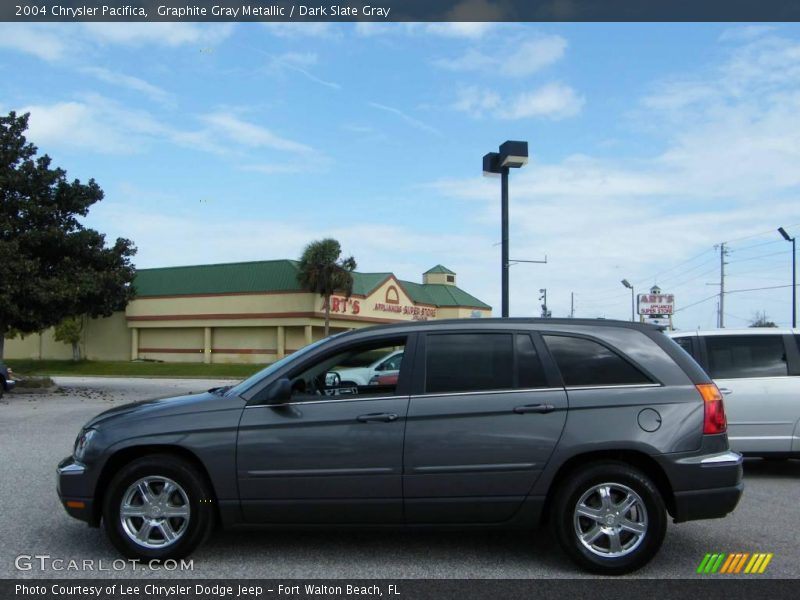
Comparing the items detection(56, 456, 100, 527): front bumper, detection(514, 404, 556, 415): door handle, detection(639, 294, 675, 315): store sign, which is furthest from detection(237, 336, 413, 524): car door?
detection(639, 294, 675, 315): store sign

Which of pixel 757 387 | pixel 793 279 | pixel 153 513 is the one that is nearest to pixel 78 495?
pixel 153 513

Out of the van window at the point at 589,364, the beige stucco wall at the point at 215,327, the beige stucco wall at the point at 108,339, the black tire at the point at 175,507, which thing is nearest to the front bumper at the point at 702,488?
the van window at the point at 589,364

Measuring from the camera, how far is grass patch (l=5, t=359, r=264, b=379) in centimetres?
4449

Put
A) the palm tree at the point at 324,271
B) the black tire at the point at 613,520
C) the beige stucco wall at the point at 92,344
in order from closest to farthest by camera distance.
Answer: the black tire at the point at 613,520 < the palm tree at the point at 324,271 < the beige stucco wall at the point at 92,344

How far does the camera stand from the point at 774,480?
28.9ft

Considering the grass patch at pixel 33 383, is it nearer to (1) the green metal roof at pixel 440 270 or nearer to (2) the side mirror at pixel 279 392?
(2) the side mirror at pixel 279 392

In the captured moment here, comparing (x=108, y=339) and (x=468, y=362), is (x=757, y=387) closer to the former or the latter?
(x=468, y=362)

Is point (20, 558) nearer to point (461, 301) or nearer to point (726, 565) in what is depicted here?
point (726, 565)

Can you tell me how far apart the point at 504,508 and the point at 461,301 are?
227ft

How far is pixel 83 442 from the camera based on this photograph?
5387mm

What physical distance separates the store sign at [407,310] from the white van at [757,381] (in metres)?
49.8

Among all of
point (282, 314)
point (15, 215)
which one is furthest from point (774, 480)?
point (282, 314)

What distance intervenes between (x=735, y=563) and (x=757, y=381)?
13.4ft

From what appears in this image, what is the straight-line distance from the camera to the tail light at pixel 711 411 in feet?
17.1
